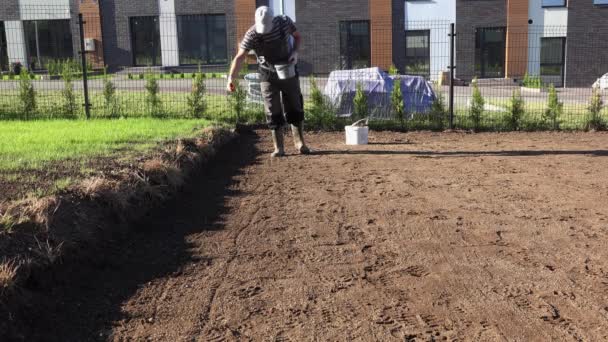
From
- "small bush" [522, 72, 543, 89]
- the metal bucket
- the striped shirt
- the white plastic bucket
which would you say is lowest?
the white plastic bucket

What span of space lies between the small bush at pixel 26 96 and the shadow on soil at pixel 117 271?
672 cm

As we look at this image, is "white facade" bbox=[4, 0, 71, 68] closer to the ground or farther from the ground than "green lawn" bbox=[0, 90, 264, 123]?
farther from the ground

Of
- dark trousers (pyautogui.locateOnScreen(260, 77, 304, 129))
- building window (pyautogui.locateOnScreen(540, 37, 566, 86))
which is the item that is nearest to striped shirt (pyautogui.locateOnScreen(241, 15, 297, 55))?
dark trousers (pyautogui.locateOnScreen(260, 77, 304, 129))

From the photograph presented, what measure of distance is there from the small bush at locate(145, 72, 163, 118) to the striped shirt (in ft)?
13.9

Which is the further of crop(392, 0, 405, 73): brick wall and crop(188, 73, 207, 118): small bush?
crop(392, 0, 405, 73): brick wall

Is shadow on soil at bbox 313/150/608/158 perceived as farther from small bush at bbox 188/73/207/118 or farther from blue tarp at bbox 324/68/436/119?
small bush at bbox 188/73/207/118

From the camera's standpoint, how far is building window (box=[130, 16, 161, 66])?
1169 inches

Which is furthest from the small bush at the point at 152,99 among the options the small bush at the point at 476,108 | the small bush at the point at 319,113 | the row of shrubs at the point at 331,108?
the small bush at the point at 476,108

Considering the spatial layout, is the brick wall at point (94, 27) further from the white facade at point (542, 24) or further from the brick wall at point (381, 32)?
the white facade at point (542, 24)

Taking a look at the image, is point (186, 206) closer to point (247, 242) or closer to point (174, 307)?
point (247, 242)

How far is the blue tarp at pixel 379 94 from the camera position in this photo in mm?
12062

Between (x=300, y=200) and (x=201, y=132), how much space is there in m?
3.76

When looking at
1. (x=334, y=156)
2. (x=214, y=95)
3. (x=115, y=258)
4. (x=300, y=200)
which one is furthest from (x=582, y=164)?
(x=214, y=95)

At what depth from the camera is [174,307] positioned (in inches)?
138
